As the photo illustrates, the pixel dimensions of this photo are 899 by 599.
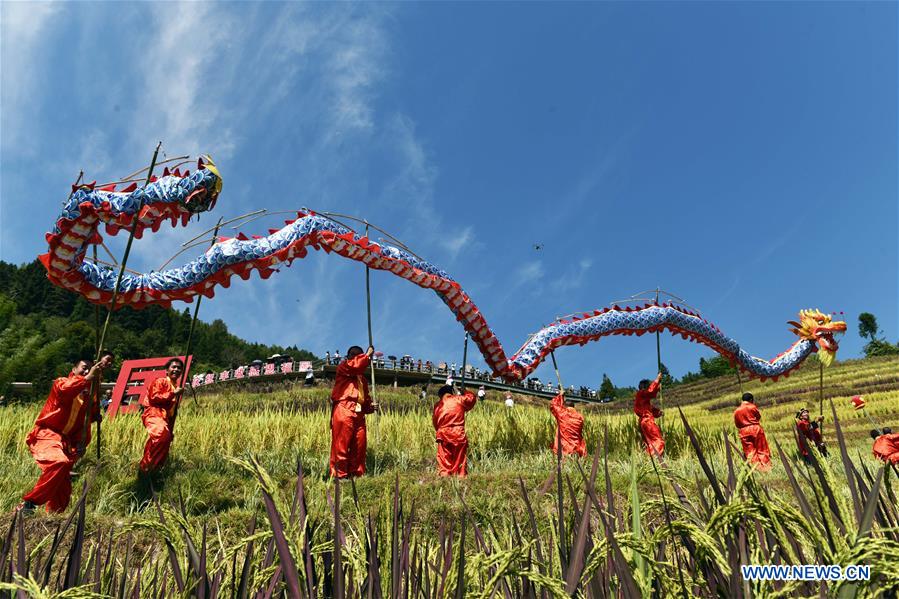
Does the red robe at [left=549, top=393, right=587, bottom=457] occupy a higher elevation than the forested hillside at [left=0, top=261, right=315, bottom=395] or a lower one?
lower

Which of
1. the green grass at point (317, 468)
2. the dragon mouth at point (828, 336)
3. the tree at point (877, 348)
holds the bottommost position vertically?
the green grass at point (317, 468)

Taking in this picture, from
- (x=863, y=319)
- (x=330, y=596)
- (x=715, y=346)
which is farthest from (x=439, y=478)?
(x=863, y=319)

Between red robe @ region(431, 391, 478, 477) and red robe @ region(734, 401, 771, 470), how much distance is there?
4460 millimetres

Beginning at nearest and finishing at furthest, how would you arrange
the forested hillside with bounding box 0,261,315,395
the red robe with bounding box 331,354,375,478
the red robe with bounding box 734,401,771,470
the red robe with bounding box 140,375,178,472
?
the red robe with bounding box 140,375,178,472
the red robe with bounding box 331,354,375,478
the red robe with bounding box 734,401,771,470
the forested hillside with bounding box 0,261,315,395

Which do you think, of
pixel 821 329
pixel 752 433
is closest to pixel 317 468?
pixel 752 433

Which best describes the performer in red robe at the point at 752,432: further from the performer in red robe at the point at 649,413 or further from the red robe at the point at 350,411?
the red robe at the point at 350,411

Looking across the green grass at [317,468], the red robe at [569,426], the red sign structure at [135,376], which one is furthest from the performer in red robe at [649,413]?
the red sign structure at [135,376]

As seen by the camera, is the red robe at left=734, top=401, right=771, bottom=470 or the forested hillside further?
the forested hillside

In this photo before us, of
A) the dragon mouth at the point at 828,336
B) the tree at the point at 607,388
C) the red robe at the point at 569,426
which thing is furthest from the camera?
the tree at the point at 607,388

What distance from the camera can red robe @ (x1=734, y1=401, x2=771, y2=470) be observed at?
8273mm

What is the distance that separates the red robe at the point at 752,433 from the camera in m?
8.27

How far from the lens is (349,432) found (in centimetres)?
655

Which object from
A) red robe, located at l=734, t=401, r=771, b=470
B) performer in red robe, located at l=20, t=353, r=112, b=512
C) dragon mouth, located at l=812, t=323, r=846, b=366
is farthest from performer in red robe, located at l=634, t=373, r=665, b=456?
performer in red robe, located at l=20, t=353, r=112, b=512

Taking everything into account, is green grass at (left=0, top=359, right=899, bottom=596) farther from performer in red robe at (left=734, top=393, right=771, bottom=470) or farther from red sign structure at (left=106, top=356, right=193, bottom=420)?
red sign structure at (left=106, top=356, right=193, bottom=420)
